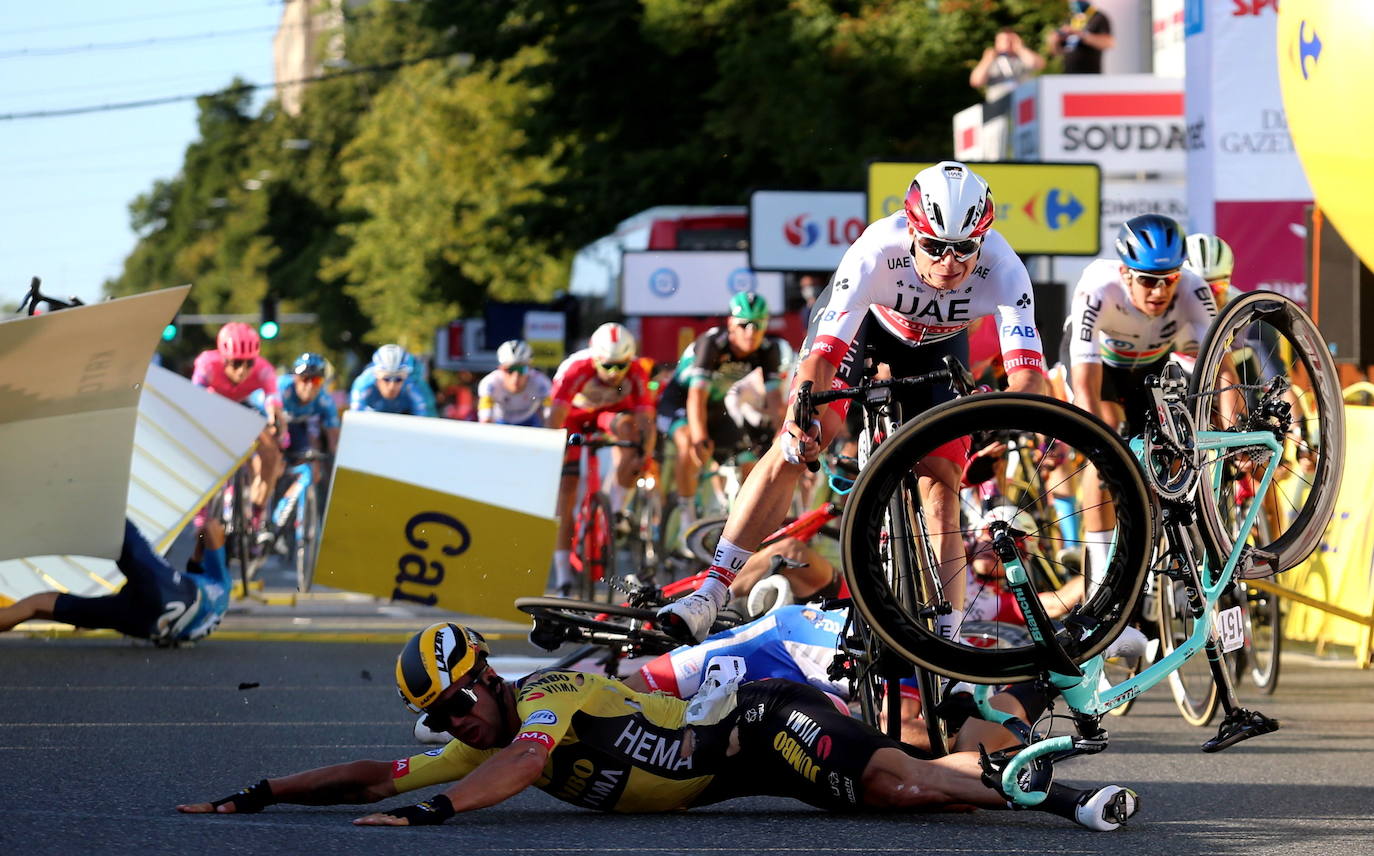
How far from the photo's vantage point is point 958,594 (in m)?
7.19

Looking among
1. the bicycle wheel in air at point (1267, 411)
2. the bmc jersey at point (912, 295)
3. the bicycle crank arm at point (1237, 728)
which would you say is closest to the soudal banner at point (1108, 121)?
the bicycle wheel in air at point (1267, 411)

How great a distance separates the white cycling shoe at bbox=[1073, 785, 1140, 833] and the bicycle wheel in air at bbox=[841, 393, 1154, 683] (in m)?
0.44

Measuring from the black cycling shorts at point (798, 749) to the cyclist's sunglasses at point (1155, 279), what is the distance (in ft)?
10.3

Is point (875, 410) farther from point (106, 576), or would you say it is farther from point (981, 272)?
point (106, 576)

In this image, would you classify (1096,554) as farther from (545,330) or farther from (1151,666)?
(545,330)

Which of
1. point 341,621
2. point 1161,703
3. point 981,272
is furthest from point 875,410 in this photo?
point 341,621

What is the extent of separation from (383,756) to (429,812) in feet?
6.81

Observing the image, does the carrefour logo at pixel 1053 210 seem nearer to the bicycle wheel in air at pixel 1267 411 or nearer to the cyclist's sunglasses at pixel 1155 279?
the cyclist's sunglasses at pixel 1155 279

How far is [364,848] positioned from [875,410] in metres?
2.35

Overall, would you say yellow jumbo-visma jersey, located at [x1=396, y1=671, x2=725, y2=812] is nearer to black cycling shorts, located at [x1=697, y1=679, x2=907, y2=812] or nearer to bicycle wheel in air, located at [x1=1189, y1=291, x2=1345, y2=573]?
black cycling shorts, located at [x1=697, y1=679, x2=907, y2=812]

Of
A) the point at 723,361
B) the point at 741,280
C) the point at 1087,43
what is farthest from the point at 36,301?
the point at 741,280

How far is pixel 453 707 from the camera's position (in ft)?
21.5

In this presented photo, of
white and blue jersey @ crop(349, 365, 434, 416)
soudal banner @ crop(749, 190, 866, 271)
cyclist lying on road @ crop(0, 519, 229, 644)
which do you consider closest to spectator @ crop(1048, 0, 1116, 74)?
soudal banner @ crop(749, 190, 866, 271)

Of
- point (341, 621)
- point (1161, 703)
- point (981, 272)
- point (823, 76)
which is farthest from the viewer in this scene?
point (823, 76)
